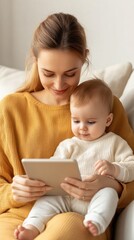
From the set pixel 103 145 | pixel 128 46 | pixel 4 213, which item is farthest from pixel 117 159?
pixel 128 46

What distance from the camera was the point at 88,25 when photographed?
97.3 inches

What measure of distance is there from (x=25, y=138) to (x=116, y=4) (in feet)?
3.21

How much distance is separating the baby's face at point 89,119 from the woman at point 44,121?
8cm

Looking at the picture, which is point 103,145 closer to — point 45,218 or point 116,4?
point 45,218

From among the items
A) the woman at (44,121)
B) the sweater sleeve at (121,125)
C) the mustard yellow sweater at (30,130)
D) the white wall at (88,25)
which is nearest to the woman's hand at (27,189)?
the woman at (44,121)

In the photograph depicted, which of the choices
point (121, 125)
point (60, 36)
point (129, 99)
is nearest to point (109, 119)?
point (121, 125)

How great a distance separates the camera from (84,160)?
5.23ft

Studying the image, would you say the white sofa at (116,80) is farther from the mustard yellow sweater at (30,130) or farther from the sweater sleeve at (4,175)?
the sweater sleeve at (4,175)

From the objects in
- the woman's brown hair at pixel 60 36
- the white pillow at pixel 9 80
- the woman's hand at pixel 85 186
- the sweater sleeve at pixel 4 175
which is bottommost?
the sweater sleeve at pixel 4 175

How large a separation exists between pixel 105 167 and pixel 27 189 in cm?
23

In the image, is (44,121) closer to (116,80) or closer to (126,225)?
(116,80)

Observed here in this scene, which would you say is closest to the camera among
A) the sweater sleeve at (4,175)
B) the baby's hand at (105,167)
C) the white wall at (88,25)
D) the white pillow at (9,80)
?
the baby's hand at (105,167)

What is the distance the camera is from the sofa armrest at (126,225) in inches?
56.2

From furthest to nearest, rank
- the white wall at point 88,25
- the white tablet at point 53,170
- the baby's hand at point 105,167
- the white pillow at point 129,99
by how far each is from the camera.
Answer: the white wall at point 88,25 → the white pillow at point 129,99 → the baby's hand at point 105,167 → the white tablet at point 53,170
